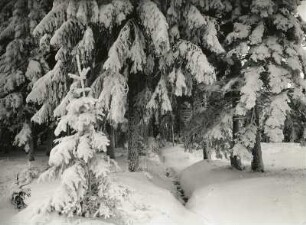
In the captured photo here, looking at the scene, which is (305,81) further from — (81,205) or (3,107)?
(3,107)

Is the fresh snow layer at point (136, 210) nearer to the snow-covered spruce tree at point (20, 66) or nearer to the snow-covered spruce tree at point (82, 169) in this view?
the snow-covered spruce tree at point (82, 169)

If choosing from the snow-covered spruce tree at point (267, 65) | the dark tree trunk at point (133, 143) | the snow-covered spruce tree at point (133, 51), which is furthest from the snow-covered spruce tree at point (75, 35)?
the snow-covered spruce tree at point (267, 65)

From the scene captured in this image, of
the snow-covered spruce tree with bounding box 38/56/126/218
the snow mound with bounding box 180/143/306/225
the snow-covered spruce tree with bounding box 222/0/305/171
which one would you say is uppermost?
the snow-covered spruce tree with bounding box 222/0/305/171

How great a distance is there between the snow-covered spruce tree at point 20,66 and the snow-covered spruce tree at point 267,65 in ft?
28.6

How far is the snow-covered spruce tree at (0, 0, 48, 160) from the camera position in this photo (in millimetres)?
16203

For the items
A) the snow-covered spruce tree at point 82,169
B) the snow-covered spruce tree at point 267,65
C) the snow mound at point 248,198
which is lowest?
the snow mound at point 248,198

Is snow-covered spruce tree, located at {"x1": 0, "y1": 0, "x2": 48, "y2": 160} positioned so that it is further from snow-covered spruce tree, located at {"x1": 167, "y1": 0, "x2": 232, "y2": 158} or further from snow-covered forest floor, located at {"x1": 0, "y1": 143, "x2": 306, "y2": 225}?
snow-covered spruce tree, located at {"x1": 167, "y1": 0, "x2": 232, "y2": 158}

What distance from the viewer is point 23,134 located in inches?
636

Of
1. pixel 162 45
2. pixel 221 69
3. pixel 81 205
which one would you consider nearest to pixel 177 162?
pixel 221 69

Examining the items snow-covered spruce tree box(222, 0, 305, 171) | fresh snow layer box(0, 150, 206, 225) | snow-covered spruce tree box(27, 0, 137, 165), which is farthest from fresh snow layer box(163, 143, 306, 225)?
snow-covered spruce tree box(27, 0, 137, 165)

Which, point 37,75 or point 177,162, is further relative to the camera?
point 177,162

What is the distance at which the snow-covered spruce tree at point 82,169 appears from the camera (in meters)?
8.68

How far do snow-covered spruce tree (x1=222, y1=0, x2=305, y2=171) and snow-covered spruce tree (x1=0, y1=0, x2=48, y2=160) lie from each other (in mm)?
8729

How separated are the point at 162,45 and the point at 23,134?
7.95m
